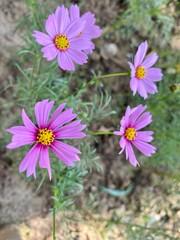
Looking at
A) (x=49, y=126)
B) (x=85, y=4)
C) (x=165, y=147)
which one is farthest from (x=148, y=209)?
(x=85, y=4)

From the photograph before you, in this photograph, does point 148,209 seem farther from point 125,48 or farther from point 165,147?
point 125,48

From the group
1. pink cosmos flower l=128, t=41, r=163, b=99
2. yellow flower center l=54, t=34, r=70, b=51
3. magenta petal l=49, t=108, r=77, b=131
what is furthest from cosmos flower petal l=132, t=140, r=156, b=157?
yellow flower center l=54, t=34, r=70, b=51

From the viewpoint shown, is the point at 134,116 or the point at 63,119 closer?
the point at 63,119

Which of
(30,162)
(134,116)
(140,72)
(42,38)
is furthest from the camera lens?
(140,72)

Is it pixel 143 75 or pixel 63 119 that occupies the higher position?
pixel 143 75

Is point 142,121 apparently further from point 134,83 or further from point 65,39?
point 65,39

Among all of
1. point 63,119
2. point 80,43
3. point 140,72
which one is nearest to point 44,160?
point 63,119

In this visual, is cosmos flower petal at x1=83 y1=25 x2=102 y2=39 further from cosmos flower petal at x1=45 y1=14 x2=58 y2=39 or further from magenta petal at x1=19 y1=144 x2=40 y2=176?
magenta petal at x1=19 y1=144 x2=40 y2=176

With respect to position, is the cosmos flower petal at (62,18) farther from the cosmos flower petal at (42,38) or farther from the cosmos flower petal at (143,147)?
the cosmos flower petal at (143,147)

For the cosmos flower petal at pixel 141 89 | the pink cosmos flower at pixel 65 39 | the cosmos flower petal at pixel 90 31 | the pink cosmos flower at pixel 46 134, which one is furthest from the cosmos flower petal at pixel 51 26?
the cosmos flower petal at pixel 141 89
